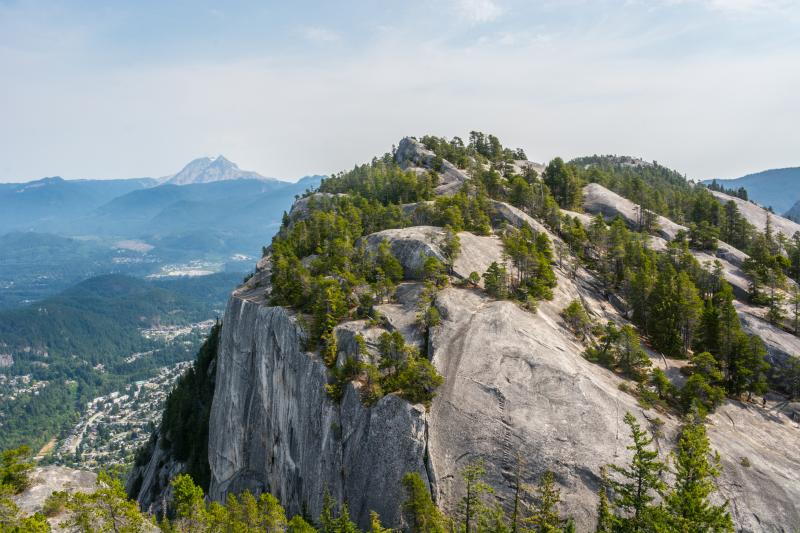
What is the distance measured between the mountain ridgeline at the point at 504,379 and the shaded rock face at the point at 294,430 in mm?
259

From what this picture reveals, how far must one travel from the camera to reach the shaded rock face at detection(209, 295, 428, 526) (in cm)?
3869

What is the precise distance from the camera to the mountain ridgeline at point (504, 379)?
→ 33938 mm

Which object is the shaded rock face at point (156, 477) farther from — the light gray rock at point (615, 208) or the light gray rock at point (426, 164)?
the light gray rock at point (615, 208)

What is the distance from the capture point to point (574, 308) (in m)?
51.5

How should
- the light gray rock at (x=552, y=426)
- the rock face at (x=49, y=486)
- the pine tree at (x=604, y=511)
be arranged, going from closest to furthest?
1. the pine tree at (x=604, y=511)
2. the rock face at (x=49, y=486)
3. the light gray rock at (x=552, y=426)

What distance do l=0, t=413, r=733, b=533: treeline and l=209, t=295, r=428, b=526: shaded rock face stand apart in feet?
14.5

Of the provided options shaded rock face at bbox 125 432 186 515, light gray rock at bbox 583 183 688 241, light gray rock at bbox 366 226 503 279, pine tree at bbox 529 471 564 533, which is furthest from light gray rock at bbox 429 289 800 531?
shaded rock face at bbox 125 432 186 515

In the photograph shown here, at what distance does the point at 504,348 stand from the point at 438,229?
2752 centimetres

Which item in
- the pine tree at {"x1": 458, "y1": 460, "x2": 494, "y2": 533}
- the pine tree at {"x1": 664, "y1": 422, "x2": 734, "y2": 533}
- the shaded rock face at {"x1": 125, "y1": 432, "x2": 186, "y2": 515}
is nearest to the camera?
the pine tree at {"x1": 664, "y1": 422, "x2": 734, "y2": 533}

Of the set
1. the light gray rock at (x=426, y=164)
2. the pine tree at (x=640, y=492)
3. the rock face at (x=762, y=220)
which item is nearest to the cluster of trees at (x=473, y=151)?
the light gray rock at (x=426, y=164)

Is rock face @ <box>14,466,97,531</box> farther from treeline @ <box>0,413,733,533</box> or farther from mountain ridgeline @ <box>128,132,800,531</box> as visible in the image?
mountain ridgeline @ <box>128,132,800,531</box>

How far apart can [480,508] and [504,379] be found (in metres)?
13.1

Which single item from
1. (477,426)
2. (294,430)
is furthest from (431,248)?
(294,430)

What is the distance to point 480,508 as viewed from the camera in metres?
31.5
